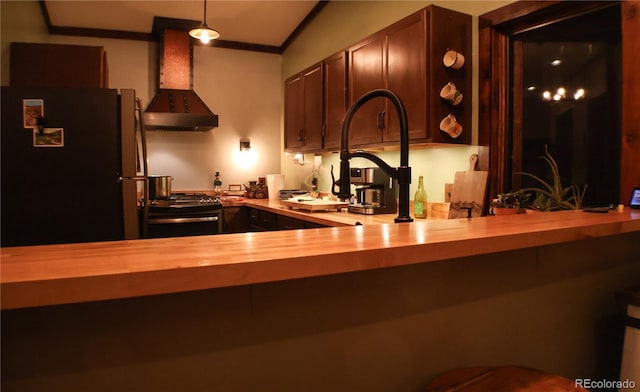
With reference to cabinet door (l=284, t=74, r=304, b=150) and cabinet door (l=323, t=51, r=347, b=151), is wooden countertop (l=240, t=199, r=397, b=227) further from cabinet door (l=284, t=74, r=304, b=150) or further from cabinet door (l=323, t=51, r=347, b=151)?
cabinet door (l=284, t=74, r=304, b=150)

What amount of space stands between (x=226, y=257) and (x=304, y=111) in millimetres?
3297

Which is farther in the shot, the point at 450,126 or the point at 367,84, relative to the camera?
the point at 367,84

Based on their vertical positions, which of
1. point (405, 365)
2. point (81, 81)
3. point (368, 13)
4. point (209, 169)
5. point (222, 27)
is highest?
point (222, 27)

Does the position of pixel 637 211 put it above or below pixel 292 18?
below

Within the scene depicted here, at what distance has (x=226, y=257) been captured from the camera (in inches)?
30.7

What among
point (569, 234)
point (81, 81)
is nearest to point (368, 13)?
point (81, 81)

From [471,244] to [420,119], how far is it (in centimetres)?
157

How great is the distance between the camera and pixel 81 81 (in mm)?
2961

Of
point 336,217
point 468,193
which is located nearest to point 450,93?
point 468,193

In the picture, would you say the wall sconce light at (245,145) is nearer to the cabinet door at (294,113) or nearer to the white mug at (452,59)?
the cabinet door at (294,113)

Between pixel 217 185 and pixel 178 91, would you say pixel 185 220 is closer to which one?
pixel 217 185

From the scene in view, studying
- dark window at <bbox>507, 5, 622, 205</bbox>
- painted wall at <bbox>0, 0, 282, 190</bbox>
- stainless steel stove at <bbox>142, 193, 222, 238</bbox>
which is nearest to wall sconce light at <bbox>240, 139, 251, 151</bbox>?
painted wall at <bbox>0, 0, 282, 190</bbox>

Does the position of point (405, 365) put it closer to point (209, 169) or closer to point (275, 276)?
point (275, 276)
